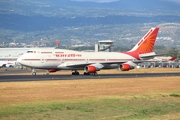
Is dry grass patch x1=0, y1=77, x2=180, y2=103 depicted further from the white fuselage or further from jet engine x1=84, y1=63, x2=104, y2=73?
the white fuselage

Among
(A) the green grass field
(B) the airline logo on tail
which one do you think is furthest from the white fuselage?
(A) the green grass field

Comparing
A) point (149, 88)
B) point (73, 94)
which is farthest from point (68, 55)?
point (73, 94)

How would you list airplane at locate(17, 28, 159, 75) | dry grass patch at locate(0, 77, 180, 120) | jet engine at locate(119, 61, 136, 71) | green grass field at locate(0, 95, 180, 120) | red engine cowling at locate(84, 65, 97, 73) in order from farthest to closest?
jet engine at locate(119, 61, 136, 71) < airplane at locate(17, 28, 159, 75) < red engine cowling at locate(84, 65, 97, 73) < dry grass patch at locate(0, 77, 180, 120) < green grass field at locate(0, 95, 180, 120)

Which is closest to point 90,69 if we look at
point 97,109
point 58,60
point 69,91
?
point 58,60

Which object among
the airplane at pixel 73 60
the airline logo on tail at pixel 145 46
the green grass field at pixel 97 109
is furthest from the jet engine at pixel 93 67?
the green grass field at pixel 97 109

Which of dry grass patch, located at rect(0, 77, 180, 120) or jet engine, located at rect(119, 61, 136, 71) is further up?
jet engine, located at rect(119, 61, 136, 71)

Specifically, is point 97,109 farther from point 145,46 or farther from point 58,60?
point 145,46

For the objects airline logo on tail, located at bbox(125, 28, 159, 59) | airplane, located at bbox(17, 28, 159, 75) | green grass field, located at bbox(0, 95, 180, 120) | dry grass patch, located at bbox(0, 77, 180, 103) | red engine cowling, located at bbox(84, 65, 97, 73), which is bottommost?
green grass field, located at bbox(0, 95, 180, 120)

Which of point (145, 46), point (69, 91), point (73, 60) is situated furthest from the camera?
point (145, 46)

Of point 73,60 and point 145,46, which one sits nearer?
point 73,60

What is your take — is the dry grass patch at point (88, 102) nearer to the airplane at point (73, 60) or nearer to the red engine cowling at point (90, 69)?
the red engine cowling at point (90, 69)

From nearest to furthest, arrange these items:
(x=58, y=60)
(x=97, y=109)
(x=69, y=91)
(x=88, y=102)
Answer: (x=97, y=109)
(x=88, y=102)
(x=69, y=91)
(x=58, y=60)

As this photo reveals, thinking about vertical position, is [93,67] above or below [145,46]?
below

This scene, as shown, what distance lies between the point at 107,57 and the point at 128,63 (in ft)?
11.9
